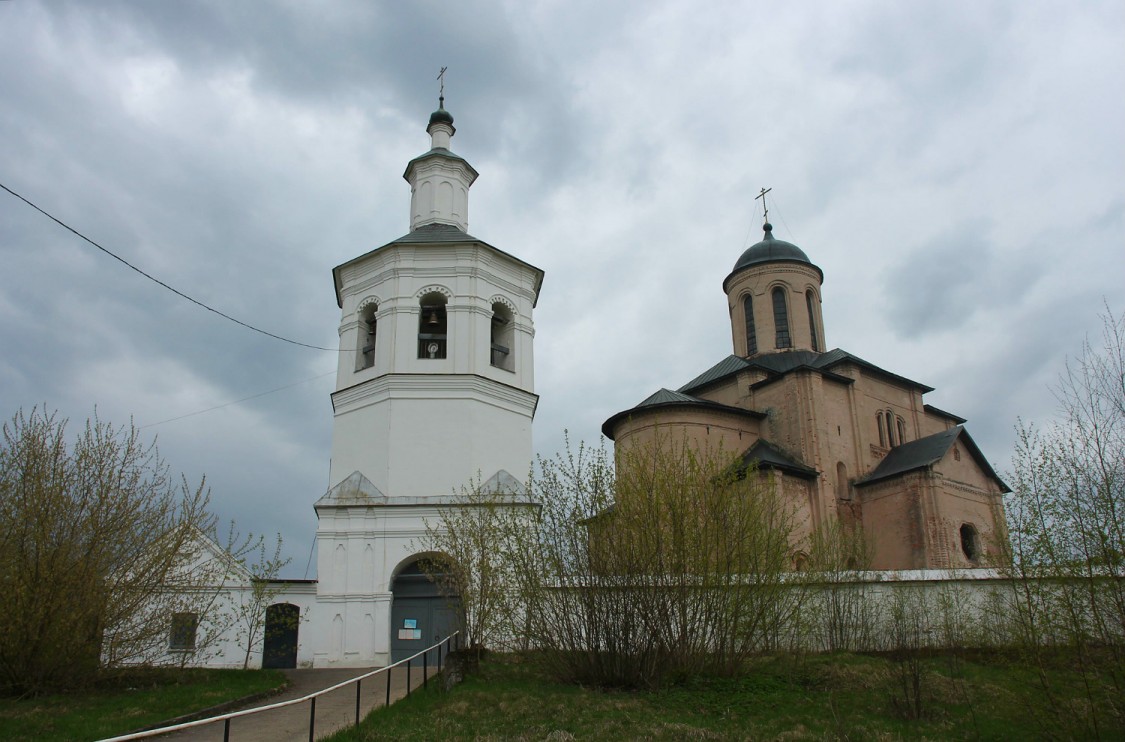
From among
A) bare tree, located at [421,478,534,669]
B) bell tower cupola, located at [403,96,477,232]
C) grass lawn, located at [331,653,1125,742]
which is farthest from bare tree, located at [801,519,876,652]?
bell tower cupola, located at [403,96,477,232]

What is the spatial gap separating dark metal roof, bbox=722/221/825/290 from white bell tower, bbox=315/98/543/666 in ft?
53.5

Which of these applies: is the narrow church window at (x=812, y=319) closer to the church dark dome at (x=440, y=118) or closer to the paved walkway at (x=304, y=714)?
the church dark dome at (x=440, y=118)

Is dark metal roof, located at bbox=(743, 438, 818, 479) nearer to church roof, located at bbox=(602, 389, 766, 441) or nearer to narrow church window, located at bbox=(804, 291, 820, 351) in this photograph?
church roof, located at bbox=(602, 389, 766, 441)

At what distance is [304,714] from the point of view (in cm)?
1078

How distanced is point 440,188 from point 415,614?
10.5 m

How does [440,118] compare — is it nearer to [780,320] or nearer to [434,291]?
[434,291]

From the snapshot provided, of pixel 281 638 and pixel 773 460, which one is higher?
pixel 773 460

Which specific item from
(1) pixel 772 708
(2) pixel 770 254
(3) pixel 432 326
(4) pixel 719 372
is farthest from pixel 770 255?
(1) pixel 772 708

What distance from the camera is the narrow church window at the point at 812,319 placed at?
32.8 metres

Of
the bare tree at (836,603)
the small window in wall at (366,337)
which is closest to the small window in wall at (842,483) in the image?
the bare tree at (836,603)

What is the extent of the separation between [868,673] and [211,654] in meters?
10.9

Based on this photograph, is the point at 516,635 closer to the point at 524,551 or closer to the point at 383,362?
the point at 524,551

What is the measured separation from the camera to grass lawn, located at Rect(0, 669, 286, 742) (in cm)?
921

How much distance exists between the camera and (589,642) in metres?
11.7
